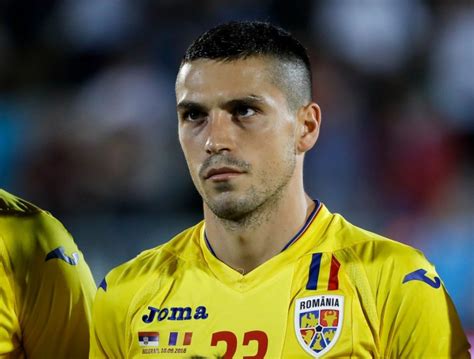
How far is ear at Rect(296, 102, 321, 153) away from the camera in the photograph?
3.33 meters

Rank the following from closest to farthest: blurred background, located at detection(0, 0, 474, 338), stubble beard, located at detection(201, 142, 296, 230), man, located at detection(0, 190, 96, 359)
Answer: stubble beard, located at detection(201, 142, 296, 230) → man, located at detection(0, 190, 96, 359) → blurred background, located at detection(0, 0, 474, 338)

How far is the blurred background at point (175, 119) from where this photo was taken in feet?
21.5

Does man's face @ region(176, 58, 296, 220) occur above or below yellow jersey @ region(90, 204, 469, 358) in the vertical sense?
above

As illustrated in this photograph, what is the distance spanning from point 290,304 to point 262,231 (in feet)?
0.97

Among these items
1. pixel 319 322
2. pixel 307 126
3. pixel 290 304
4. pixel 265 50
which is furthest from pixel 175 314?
pixel 265 50

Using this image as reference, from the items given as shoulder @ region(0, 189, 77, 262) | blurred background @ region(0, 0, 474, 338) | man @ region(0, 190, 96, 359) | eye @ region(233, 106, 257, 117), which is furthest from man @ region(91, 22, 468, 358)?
→ blurred background @ region(0, 0, 474, 338)

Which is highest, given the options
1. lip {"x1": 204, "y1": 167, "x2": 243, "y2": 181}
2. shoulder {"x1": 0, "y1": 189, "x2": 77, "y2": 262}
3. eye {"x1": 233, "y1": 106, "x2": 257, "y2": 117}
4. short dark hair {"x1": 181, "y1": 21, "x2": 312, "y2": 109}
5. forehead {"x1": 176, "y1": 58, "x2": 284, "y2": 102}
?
short dark hair {"x1": 181, "y1": 21, "x2": 312, "y2": 109}

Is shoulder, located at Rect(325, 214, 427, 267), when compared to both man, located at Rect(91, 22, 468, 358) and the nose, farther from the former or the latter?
the nose

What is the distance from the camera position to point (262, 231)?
3.31 m

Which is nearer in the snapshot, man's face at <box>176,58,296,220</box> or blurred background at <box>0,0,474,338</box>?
man's face at <box>176,58,296,220</box>

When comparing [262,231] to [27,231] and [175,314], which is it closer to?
[175,314]

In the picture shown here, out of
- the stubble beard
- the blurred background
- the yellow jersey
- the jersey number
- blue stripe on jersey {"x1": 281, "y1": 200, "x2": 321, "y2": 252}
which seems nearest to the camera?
the yellow jersey

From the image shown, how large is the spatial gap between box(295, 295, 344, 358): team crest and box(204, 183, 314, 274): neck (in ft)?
0.91

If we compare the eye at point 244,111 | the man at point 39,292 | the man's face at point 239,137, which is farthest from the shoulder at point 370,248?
the man at point 39,292
